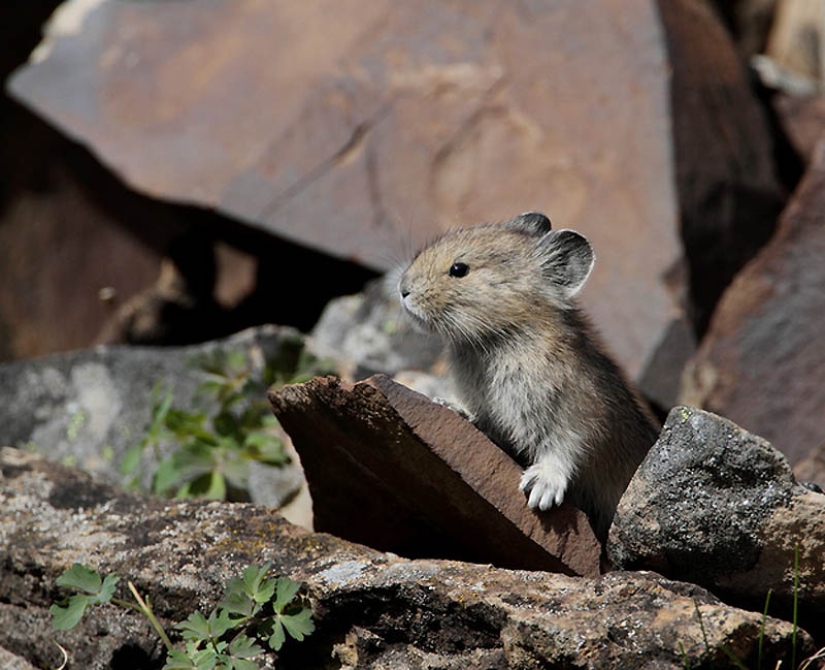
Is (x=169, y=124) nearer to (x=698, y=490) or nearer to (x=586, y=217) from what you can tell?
(x=586, y=217)

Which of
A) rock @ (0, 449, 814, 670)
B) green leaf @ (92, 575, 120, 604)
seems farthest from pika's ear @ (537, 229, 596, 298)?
green leaf @ (92, 575, 120, 604)

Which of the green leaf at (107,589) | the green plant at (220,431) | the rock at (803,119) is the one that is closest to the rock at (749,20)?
the rock at (803,119)

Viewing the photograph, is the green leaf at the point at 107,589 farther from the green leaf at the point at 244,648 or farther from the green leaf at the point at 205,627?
the green leaf at the point at 244,648

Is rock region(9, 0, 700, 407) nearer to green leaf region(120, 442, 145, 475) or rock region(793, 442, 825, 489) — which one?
rock region(793, 442, 825, 489)

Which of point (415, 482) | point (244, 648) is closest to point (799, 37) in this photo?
point (415, 482)

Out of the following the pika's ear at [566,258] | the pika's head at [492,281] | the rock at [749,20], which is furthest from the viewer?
the rock at [749,20]

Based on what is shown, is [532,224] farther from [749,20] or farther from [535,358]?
[749,20]

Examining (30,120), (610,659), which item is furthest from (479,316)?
(30,120)
